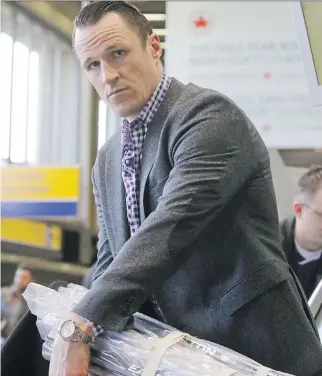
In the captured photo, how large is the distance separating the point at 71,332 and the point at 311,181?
1719 mm

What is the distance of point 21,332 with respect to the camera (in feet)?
4.88

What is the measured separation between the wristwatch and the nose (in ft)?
1.40

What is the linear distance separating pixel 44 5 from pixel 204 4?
15.2 ft

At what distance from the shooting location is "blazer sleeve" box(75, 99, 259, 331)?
3.73 ft

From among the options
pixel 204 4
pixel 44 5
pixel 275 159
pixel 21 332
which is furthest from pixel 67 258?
pixel 21 332

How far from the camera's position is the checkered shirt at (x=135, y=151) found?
4.36 ft

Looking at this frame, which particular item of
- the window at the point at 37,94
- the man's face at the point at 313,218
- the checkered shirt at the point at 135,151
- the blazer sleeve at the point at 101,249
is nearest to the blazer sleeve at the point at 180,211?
the checkered shirt at the point at 135,151

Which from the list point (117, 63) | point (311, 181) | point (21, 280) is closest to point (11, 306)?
point (21, 280)

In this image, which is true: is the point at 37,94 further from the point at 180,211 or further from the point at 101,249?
the point at 180,211

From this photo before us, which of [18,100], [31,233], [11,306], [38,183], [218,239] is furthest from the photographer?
[31,233]

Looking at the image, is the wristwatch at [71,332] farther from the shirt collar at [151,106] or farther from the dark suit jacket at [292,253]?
the dark suit jacket at [292,253]

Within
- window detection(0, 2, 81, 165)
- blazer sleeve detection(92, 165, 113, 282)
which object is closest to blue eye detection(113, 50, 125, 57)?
blazer sleeve detection(92, 165, 113, 282)

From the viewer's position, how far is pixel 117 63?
129 cm

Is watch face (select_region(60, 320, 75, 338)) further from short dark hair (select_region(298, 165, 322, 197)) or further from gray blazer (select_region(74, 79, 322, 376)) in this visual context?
short dark hair (select_region(298, 165, 322, 197))
